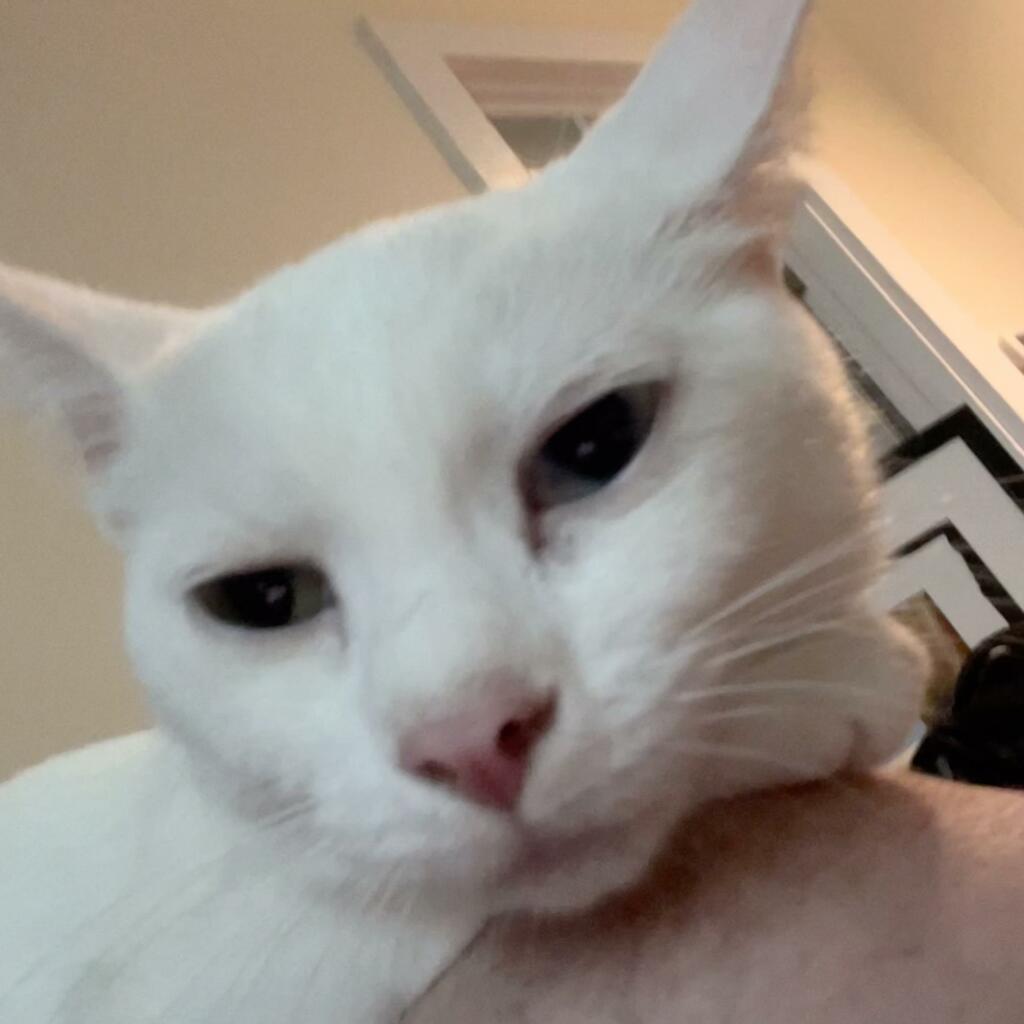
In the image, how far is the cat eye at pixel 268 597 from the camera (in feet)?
1.59

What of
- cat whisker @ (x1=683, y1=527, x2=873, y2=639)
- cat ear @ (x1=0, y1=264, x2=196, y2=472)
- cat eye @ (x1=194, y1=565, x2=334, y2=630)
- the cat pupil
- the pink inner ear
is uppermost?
cat ear @ (x1=0, y1=264, x2=196, y2=472)

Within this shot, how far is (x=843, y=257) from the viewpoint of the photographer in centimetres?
174

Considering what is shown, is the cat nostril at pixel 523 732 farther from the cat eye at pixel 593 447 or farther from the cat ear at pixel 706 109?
the cat ear at pixel 706 109

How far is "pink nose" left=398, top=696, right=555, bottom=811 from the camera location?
39cm

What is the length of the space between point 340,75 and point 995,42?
1.05 m

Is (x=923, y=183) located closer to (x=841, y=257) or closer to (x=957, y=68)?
(x=957, y=68)

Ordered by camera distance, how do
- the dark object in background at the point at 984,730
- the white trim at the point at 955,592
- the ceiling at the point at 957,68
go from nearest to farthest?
the dark object in background at the point at 984,730 < the white trim at the point at 955,592 < the ceiling at the point at 957,68

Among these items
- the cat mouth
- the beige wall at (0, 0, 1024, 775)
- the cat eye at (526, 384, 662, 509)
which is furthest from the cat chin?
the beige wall at (0, 0, 1024, 775)

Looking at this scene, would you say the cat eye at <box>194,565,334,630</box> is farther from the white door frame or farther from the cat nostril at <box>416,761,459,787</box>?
the white door frame

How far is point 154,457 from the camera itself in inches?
20.3

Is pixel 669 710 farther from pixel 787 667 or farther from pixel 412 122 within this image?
pixel 412 122

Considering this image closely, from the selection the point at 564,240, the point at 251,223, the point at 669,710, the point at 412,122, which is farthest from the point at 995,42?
the point at 669,710

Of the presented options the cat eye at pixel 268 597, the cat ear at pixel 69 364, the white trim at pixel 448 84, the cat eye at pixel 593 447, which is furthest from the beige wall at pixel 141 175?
the cat eye at pixel 593 447

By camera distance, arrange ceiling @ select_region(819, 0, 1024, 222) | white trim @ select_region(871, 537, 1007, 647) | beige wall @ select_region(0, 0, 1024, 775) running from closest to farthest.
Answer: beige wall @ select_region(0, 0, 1024, 775) < white trim @ select_region(871, 537, 1007, 647) < ceiling @ select_region(819, 0, 1024, 222)
